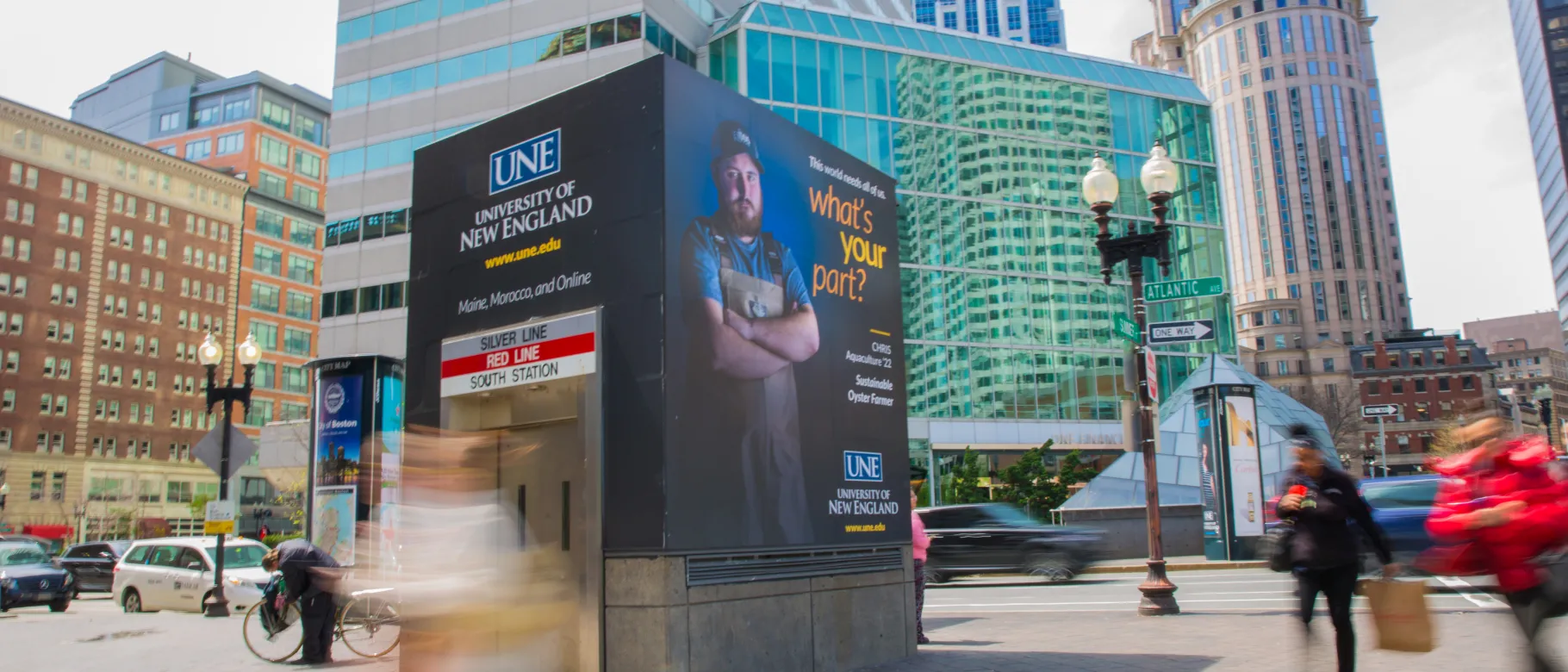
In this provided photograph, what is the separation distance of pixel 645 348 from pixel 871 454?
9.27ft

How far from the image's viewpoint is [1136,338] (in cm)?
1462

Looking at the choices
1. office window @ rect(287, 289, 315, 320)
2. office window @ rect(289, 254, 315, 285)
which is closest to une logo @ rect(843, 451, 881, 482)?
office window @ rect(287, 289, 315, 320)

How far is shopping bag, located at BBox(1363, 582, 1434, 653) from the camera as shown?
6309 mm

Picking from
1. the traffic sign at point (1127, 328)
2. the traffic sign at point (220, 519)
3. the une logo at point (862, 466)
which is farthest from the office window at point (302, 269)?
the une logo at point (862, 466)

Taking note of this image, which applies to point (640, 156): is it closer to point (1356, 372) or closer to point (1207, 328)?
point (1207, 328)

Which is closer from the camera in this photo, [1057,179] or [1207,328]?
[1207,328]

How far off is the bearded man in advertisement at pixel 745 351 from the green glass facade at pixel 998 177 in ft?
128

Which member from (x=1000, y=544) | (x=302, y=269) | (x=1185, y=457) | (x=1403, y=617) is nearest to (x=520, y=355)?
(x=1403, y=617)

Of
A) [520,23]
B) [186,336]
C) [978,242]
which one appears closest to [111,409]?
[186,336]

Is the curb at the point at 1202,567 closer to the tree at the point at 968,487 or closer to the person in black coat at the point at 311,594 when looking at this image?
the person in black coat at the point at 311,594

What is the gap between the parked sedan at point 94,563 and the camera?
31.2 meters

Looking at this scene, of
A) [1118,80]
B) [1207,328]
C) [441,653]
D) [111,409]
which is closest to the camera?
[441,653]

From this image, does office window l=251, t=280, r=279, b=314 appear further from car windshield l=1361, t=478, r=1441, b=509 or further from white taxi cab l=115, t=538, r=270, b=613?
car windshield l=1361, t=478, r=1441, b=509

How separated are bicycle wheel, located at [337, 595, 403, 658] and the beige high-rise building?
459 ft
